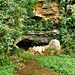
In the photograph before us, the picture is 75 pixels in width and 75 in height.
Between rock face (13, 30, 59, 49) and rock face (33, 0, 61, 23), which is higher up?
rock face (33, 0, 61, 23)

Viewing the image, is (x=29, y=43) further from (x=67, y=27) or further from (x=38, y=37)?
(x=67, y=27)

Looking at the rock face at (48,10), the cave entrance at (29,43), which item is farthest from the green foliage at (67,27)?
the cave entrance at (29,43)

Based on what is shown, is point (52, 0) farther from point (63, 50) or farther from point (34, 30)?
point (63, 50)

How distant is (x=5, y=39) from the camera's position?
4648 millimetres

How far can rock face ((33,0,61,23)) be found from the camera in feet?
30.8

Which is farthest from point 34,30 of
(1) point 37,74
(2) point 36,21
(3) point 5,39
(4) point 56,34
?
(1) point 37,74

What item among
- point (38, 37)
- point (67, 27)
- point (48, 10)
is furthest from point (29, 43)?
point (67, 27)

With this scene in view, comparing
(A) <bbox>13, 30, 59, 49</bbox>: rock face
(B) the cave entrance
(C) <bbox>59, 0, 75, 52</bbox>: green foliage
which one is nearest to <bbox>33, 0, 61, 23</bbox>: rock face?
(C) <bbox>59, 0, 75, 52</bbox>: green foliage

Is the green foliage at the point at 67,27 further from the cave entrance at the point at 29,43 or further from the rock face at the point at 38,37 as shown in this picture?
the cave entrance at the point at 29,43

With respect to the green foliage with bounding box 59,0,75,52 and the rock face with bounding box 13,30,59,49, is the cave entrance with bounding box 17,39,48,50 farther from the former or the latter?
the green foliage with bounding box 59,0,75,52

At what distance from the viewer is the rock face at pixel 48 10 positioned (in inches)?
370

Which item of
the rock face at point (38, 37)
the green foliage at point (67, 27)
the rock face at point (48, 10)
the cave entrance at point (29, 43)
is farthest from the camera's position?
the cave entrance at point (29, 43)

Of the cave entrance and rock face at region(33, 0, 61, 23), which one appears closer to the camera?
rock face at region(33, 0, 61, 23)

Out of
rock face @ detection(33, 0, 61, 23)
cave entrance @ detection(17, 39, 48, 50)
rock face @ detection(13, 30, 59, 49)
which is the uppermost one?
rock face @ detection(33, 0, 61, 23)
